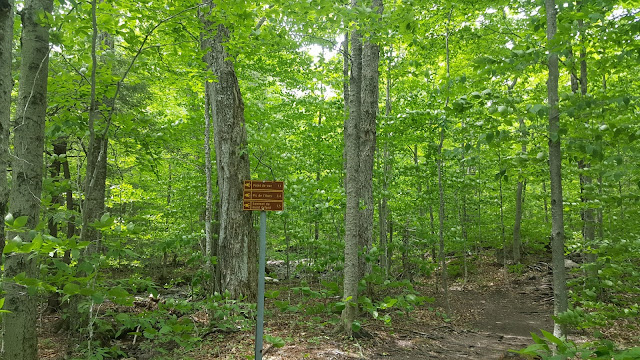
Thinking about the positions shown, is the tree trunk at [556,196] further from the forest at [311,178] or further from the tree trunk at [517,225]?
the tree trunk at [517,225]

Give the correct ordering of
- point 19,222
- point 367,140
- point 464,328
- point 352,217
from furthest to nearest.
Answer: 1. point 367,140
2. point 464,328
3. point 352,217
4. point 19,222

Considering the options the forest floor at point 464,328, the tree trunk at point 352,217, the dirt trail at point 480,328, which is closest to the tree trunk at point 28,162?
the forest floor at point 464,328

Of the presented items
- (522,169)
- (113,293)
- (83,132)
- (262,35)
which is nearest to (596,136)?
(522,169)

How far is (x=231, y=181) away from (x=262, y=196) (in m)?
3.13

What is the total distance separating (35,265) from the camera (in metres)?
3.18

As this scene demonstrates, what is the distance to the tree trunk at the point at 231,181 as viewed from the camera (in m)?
7.01

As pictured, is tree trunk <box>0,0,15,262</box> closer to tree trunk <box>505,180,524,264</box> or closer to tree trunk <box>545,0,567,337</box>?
tree trunk <box>545,0,567,337</box>

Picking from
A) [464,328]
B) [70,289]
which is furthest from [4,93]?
[464,328]

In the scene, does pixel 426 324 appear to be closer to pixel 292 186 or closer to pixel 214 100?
pixel 292 186

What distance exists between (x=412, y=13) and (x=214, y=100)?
4128 mm

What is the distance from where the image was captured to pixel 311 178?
30.3 feet

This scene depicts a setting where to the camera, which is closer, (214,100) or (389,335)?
(389,335)

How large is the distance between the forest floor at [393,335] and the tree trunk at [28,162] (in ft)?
5.75

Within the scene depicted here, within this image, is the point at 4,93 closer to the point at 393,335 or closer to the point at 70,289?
the point at 70,289
